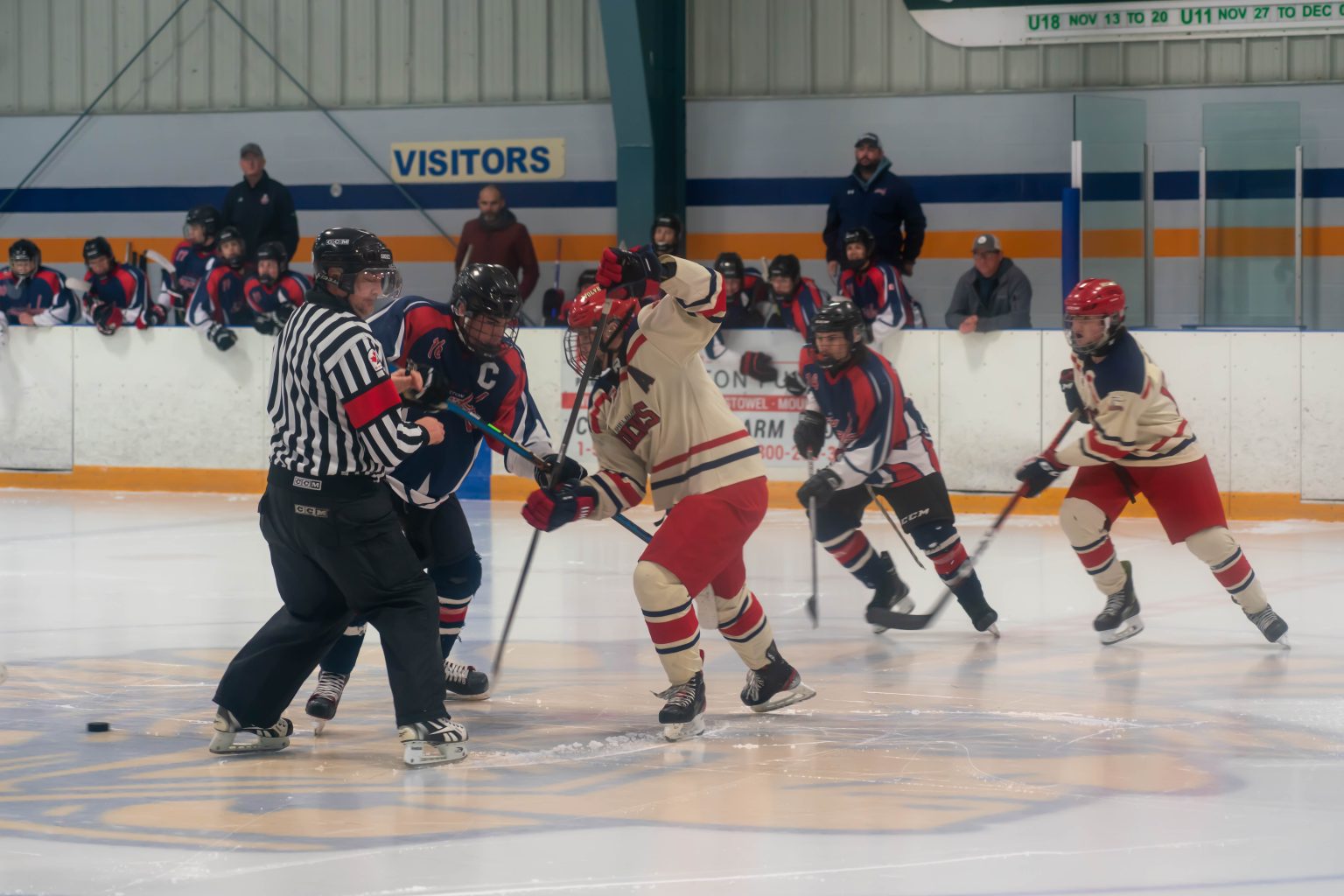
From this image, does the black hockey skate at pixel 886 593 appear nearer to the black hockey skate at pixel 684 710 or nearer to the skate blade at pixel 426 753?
the black hockey skate at pixel 684 710

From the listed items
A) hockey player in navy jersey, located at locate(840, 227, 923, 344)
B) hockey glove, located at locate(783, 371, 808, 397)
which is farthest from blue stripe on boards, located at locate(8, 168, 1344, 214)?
hockey glove, located at locate(783, 371, 808, 397)

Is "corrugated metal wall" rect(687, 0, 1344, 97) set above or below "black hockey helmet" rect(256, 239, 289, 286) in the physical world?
above

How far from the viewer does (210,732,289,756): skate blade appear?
4191mm

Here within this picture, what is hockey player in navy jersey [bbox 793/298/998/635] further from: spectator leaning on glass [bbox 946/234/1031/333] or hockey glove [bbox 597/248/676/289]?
spectator leaning on glass [bbox 946/234/1031/333]

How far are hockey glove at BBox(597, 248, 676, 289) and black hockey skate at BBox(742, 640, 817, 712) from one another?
3.79 ft

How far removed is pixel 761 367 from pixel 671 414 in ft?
16.7

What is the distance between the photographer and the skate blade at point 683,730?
14.3ft

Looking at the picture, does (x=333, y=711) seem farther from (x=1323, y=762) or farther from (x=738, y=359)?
(x=738, y=359)

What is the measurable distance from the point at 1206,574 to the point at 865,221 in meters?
3.63

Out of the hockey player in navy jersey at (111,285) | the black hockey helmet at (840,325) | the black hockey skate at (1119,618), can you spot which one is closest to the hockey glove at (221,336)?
the hockey player in navy jersey at (111,285)

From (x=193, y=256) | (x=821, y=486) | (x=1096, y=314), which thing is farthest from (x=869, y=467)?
(x=193, y=256)

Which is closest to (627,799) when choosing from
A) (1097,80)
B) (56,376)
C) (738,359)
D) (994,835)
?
(994,835)

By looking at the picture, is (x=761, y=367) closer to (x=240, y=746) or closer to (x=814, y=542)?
(x=814, y=542)

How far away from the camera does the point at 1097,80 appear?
11.1m
